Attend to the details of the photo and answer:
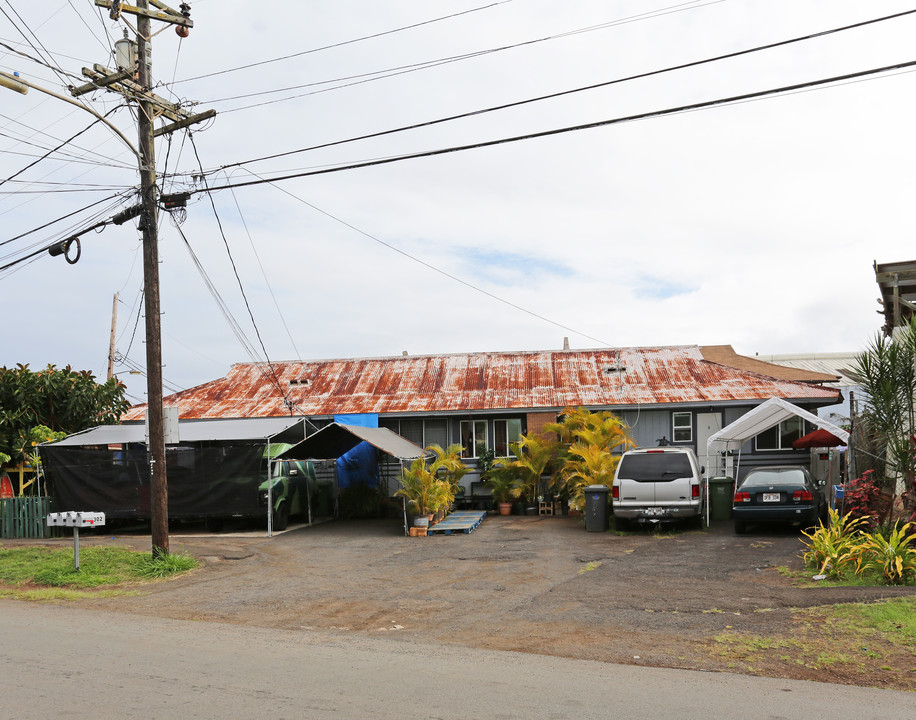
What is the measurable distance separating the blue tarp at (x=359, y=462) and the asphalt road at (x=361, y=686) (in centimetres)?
1612

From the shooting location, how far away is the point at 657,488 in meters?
17.6

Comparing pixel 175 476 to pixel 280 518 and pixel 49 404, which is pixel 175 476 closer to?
pixel 280 518

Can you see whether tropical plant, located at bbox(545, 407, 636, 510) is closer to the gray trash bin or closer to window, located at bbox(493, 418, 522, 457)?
the gray trash bin

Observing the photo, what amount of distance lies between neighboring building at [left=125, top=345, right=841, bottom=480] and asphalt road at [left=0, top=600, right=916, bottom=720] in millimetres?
16581

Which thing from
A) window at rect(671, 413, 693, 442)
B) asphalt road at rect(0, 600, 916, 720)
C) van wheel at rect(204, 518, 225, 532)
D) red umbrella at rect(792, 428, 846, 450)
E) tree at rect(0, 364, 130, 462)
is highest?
tree at rect(0, 364, 130, 462)

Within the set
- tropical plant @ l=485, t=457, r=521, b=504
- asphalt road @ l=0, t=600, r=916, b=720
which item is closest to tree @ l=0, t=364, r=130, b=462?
tropical plant @ l=485, t=457, r=521, b=504

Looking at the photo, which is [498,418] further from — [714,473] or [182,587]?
[182,587]

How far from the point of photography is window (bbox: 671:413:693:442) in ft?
83.1

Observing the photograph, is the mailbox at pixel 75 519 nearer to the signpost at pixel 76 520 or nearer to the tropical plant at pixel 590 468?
the signpost at pixel 76 520

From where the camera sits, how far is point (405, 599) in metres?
11.3

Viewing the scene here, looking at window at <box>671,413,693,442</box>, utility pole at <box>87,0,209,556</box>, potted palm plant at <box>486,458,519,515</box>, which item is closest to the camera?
utility pole at <box>87,0,209,556</box>

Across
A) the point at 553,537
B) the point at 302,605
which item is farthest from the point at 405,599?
the point at 553,537

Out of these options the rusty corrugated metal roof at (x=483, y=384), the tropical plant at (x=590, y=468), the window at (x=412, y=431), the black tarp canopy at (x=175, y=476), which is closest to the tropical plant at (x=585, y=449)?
the tropical plant at (x=590, y=468)

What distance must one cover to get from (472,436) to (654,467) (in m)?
9.67
